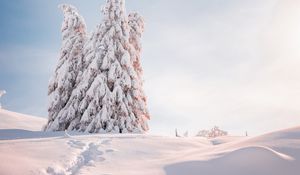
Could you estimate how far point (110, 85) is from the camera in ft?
74.3

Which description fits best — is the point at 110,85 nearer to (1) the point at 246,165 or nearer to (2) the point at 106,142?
(2) the point at 106,142

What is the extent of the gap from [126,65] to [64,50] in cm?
610

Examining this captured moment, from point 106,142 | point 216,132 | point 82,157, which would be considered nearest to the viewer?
point 82,157

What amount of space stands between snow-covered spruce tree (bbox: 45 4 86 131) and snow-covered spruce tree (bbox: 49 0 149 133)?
0.97 m

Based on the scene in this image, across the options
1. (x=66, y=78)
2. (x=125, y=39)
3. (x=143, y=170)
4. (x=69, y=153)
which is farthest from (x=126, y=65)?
(x=143, y=170)

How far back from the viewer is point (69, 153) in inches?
362

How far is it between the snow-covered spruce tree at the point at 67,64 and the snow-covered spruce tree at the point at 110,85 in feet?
3.17

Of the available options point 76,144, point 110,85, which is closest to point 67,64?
point 110,85

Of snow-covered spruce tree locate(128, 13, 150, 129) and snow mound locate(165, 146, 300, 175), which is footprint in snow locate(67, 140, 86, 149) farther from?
snow-covered spruce tree locate(128, 13, 150, 129)

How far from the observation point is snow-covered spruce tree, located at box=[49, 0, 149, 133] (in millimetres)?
21469

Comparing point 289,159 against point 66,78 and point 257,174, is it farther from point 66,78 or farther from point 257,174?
point 66,78

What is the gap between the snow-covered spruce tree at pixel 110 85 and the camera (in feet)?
70.4

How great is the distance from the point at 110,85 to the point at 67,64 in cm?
446

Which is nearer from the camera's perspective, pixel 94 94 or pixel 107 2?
pixel 94 94
